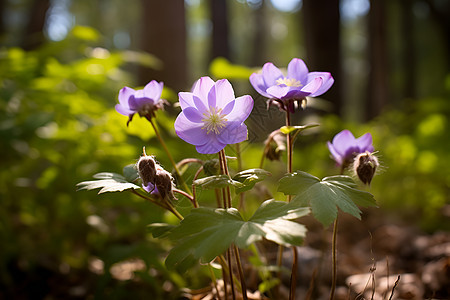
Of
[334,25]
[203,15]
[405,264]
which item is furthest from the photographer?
[203,15]

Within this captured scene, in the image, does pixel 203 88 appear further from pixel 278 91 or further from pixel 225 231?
pixel 225 231

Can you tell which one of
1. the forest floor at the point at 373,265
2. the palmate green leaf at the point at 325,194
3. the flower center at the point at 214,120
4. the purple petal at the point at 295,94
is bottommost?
the forest floor at the point at 373,265

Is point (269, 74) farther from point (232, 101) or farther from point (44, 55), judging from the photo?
point (44, 55)

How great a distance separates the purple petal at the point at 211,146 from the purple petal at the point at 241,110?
0.07m

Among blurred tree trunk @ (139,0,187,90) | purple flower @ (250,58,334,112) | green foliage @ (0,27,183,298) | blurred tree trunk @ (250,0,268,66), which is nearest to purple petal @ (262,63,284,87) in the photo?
purple flower @ (250,58,334,112)

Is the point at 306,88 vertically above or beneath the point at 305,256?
above

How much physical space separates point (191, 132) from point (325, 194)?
40 centimetres

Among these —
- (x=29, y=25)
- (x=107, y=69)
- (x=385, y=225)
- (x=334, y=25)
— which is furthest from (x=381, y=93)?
(x=29, y=25)

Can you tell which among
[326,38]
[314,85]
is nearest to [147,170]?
[314,85]

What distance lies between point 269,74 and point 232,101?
211mm

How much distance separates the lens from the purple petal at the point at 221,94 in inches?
40.9

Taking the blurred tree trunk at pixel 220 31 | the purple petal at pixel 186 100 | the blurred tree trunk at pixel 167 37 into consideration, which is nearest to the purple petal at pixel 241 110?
the purple petal at pixel 186 100

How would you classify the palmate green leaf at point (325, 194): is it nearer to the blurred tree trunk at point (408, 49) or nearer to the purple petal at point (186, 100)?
the purple petal at point (186, 100)

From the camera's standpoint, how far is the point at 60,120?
2.29m
